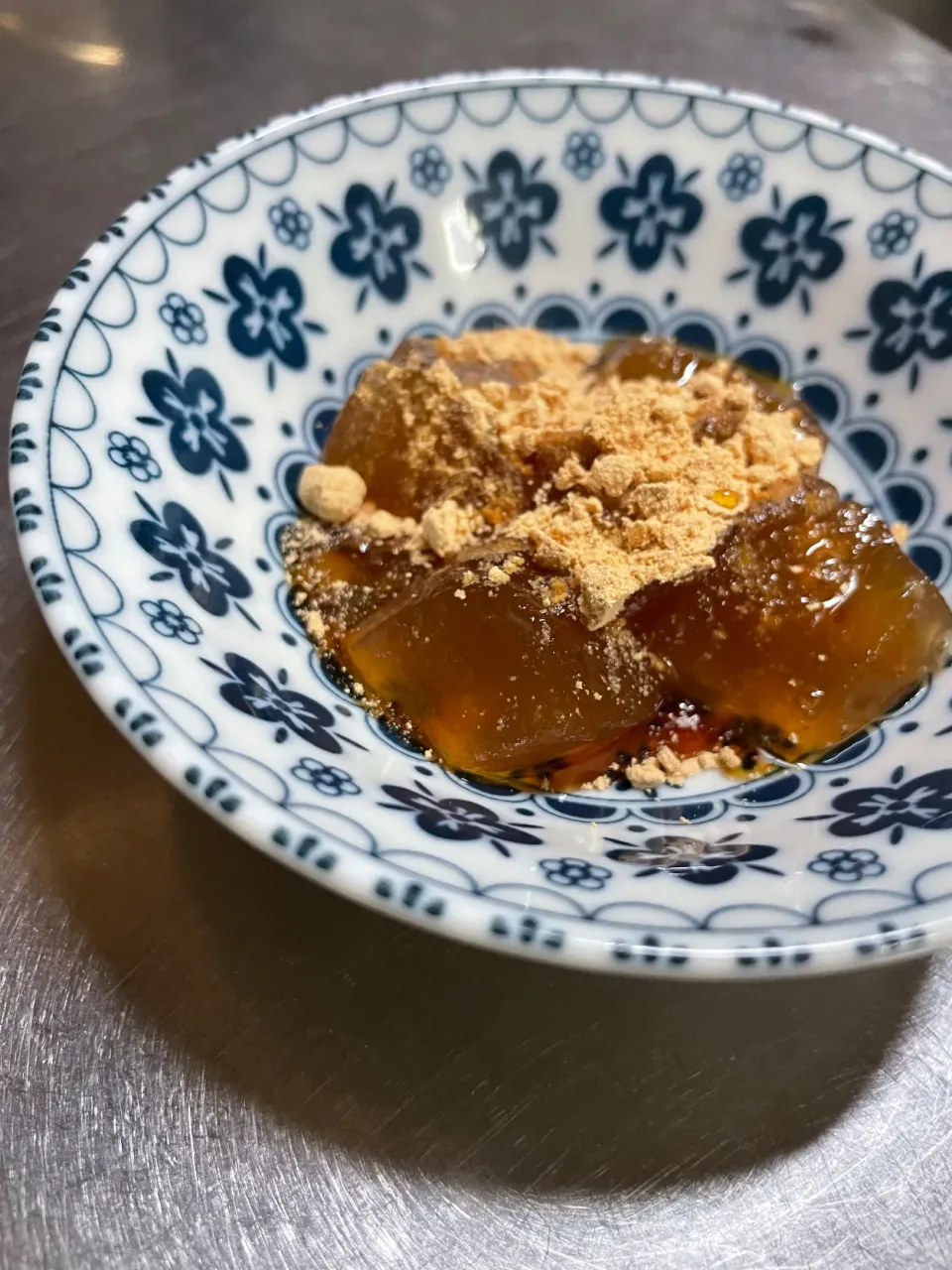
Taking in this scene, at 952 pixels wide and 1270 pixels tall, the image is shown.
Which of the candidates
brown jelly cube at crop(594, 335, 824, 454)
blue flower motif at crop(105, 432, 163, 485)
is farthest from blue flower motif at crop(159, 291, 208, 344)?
brown jelly cube at crop(594, 335, 824, 454)

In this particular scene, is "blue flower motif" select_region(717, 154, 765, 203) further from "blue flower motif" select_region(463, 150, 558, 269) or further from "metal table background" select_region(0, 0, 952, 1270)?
"metal table background" select_region(0, 0, 952, 1270)

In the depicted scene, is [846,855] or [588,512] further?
[588,512]

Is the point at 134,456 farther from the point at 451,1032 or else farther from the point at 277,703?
the point at 451,1032

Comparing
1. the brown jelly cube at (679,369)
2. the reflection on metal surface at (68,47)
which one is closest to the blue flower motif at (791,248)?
the brown jelly cube at (679,369)

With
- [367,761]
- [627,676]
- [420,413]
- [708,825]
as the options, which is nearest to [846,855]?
[708,825]

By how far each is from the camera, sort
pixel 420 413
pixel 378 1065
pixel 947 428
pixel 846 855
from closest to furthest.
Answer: pixel 846 855 → pixel 378 1065 → pixel 420 413 → pixel 947 428

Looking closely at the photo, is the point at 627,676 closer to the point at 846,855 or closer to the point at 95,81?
the point at 846,855

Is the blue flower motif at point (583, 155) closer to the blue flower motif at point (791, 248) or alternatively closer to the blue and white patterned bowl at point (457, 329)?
the blue and white patterned bowl at point (457, 329)

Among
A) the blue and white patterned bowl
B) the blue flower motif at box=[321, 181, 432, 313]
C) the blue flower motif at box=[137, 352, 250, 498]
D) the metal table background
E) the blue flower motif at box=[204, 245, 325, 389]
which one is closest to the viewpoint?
the blue and white patterned bowl
